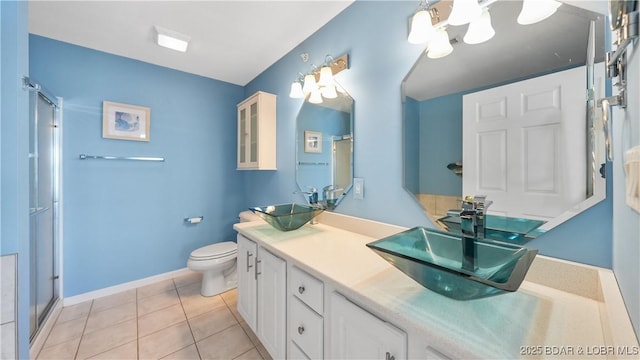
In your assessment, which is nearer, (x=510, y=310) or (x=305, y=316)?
(x=510, y=310)

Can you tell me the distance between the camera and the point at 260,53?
2213 millimetres

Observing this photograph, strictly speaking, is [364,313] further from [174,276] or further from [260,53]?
[174,276]

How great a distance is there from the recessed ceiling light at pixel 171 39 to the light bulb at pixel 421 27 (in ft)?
6.01

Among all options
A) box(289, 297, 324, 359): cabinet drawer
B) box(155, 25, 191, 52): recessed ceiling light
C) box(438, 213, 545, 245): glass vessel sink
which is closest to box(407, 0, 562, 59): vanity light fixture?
box(438, 213, 545, 245): glass vessel sink

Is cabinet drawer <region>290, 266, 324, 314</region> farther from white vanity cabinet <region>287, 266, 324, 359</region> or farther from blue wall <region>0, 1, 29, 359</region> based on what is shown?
blue wall <region>0, 1, 29, 359</region>

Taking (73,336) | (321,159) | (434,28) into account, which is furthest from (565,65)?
(73,336)

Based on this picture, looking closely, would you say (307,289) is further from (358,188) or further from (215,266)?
(215,266)

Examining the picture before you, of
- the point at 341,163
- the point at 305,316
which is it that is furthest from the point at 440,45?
the point at 305,316

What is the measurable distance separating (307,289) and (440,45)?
134cm

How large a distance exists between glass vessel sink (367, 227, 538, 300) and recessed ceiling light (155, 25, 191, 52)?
7.34ft

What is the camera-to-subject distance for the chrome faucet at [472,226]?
826mm

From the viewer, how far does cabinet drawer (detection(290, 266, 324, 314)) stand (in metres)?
0.97

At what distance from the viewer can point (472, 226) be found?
831mm

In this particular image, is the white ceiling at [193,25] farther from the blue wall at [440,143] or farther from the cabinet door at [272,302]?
the cabinet door at [272,302]
